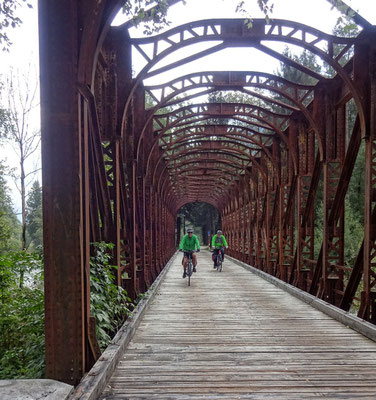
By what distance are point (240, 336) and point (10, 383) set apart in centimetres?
360

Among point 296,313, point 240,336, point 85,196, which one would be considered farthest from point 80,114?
point 296,313

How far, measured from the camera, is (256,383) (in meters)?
4.18


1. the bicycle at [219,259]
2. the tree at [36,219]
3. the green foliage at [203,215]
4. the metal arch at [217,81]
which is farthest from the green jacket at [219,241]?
the green foliage at [203,215]

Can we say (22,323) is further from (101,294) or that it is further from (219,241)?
(219,241)

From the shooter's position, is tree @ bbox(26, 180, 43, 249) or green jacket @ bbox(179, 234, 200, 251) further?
tree @ bbox(26, 180, 43, 249)

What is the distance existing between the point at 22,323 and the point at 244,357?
10.9 feet

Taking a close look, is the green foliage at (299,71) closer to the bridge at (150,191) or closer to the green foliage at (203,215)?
the bridge at (150,191)

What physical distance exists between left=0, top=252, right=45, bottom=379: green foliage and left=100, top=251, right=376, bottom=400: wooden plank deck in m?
0.93

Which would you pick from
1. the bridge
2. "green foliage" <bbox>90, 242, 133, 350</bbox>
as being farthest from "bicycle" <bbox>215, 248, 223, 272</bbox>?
"green foliage" <bbox>90, 242, 133, 350</bbox>

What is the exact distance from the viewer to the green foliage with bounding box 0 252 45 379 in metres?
4.70

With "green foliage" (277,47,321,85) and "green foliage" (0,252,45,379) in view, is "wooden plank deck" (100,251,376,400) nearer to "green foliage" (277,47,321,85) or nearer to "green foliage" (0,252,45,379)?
"green foliage" (0,252,45,379)

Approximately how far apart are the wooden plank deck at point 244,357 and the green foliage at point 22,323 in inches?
36.7

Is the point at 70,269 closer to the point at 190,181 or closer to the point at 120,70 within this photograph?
the point at 120,70

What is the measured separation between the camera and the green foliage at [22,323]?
4.70m
